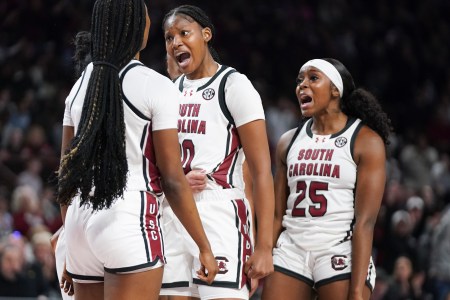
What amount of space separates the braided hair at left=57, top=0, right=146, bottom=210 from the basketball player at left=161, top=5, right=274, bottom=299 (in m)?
0.77

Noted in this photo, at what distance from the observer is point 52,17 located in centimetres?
1120

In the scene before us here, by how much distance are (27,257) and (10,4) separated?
4265mm

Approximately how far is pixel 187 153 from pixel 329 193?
0.90 m

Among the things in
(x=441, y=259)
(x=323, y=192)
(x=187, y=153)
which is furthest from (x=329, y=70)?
(x=441, y=259)

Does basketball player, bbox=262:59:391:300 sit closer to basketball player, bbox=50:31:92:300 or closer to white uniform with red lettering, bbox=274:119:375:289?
white uniform with red lettering, bbox=274:119:375:289

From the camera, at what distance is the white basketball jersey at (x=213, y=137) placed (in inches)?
180

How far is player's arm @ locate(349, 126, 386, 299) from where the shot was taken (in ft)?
15.8

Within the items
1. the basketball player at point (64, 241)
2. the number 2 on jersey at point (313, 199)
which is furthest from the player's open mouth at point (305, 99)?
the basketball player at point (64, 241)

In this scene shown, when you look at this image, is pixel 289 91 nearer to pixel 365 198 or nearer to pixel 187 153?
pixel 365 198

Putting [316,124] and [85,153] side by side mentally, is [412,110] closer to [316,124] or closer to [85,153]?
[316,124]

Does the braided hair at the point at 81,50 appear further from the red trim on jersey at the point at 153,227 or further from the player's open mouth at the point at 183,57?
the red trim on jersey at the point at 153,227

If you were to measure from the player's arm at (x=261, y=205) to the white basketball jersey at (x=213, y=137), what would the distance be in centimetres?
17

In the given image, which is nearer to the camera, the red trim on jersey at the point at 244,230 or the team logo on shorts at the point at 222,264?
the team logo on shorts at the point at 222,264

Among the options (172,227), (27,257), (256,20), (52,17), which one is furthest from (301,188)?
(256,20)
